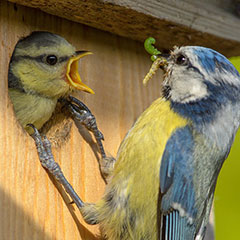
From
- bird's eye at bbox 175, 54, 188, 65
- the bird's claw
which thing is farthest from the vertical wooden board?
bird's eye at bbox 175, 54, 188, 65

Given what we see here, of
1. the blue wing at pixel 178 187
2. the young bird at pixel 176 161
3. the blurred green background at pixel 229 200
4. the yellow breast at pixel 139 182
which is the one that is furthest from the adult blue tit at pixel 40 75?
the blurred green background at pixel 229 200

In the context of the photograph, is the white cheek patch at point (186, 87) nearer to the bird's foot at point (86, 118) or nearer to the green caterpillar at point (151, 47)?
the green caterpillar at point (151, 47)

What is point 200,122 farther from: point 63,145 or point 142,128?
point 63,145

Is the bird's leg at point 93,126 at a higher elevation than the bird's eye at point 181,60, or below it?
below

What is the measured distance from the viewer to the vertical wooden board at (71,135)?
1928 millimetres

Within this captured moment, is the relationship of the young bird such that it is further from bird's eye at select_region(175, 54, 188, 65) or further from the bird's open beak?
the bird's open beak

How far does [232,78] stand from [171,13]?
0.40 meters

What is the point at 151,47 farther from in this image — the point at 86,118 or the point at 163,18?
the point at 86,118

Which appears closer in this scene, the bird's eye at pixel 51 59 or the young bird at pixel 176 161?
the young bird at pixel 176 161

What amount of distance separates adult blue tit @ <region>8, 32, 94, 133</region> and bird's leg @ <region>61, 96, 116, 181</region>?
100 millimetres

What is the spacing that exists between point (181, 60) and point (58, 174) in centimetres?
75

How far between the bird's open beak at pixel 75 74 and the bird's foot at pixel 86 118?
84 millimetres

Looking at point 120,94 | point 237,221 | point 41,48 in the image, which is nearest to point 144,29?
point 120,94

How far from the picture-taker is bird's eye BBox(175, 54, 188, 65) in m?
2.26
